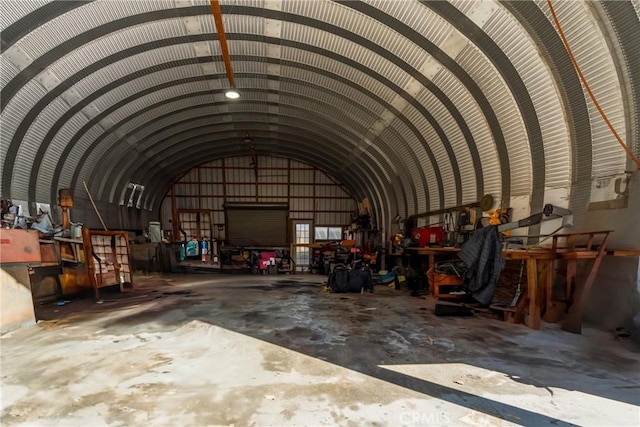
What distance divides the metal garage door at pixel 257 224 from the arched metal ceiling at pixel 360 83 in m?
6.23

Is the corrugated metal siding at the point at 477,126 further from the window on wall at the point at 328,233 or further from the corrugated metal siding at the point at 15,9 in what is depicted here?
the window on wall at the point at 328,233

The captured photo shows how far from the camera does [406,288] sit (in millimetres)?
7801

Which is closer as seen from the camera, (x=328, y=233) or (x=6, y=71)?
(x=6, y=71)

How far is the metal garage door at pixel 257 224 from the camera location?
1444 centimetres

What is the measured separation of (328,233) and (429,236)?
8.11m

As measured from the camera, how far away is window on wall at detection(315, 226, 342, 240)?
49.5ft

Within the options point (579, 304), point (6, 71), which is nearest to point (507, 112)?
point (579, 304)

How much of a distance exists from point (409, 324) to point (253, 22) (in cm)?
551

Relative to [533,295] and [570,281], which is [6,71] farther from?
[570,281]

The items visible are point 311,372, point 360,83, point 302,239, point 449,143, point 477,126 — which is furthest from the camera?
point 302,239

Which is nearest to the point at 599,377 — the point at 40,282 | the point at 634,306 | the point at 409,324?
the point at 634,306

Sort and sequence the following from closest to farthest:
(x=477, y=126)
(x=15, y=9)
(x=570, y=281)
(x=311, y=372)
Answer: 1. (x=311, y=372)
2. (x=15, y=9)
3. (x=570, y=281)
4. (x=477, y=126)

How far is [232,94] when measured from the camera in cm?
744

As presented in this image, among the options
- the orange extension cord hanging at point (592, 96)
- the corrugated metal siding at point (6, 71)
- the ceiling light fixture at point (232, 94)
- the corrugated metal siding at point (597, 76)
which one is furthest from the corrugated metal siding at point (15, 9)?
the orange extension cord hanging at point (592, 96)
